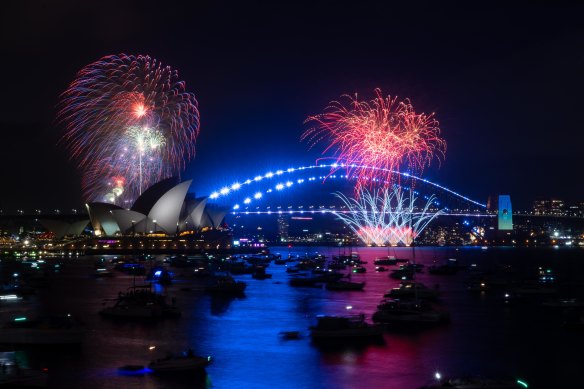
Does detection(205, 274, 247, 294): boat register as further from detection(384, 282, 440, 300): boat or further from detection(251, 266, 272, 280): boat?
detection(251, 266, 272, 280): boat

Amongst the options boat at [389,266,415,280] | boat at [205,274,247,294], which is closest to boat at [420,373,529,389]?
boat at [205,274,247,294]

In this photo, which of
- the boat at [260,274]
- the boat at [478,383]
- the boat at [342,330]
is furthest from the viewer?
the boat at [260,274]

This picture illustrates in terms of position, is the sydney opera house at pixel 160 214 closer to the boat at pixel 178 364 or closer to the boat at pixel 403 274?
the boat at pixel 403 274

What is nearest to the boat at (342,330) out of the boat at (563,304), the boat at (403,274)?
the boat at (563,304)

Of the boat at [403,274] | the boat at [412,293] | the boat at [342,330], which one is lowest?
the boat at [342,330]

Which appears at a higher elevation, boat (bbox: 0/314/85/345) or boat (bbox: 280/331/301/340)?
boat (bbox: 0/314/85/345)

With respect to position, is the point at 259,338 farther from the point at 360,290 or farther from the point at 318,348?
the point at 360,290
